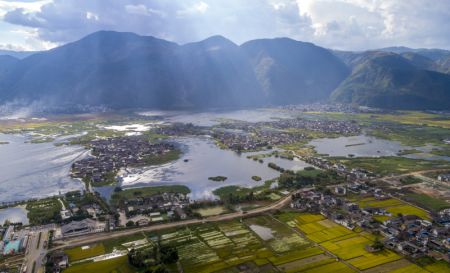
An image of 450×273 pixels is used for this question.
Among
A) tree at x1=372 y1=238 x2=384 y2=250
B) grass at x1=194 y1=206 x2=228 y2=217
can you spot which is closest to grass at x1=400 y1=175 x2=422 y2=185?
tree at x1=372 y1=238 x2=384 y2=250

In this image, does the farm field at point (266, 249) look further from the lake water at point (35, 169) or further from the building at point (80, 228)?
the lake water at point (35, 169)

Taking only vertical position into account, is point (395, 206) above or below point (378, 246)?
below

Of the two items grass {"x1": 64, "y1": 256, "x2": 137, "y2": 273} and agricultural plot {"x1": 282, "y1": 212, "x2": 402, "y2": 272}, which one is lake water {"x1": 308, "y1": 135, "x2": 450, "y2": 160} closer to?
agricultural plot {"x1": 282, "y1": 212, "x2": 402, "y2": 272}

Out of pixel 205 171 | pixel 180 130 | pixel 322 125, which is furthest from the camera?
pixel 322 125

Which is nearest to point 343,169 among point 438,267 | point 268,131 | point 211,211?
point 211,211

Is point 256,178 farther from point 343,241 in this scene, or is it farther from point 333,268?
point 333,268

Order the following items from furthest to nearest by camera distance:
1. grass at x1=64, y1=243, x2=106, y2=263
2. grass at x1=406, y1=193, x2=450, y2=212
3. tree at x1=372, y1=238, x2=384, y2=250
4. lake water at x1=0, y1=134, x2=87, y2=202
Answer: lake water at x1=0, y1=134, x2=87, y2=202
grass at x1=406, y1=193, x2=450, y2=212
tree at x1=372, y1=238, x2=384, y2=250
grass at x1=64, y1=243, x2=106, y2=263

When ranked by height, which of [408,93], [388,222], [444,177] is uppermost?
[408,93]
